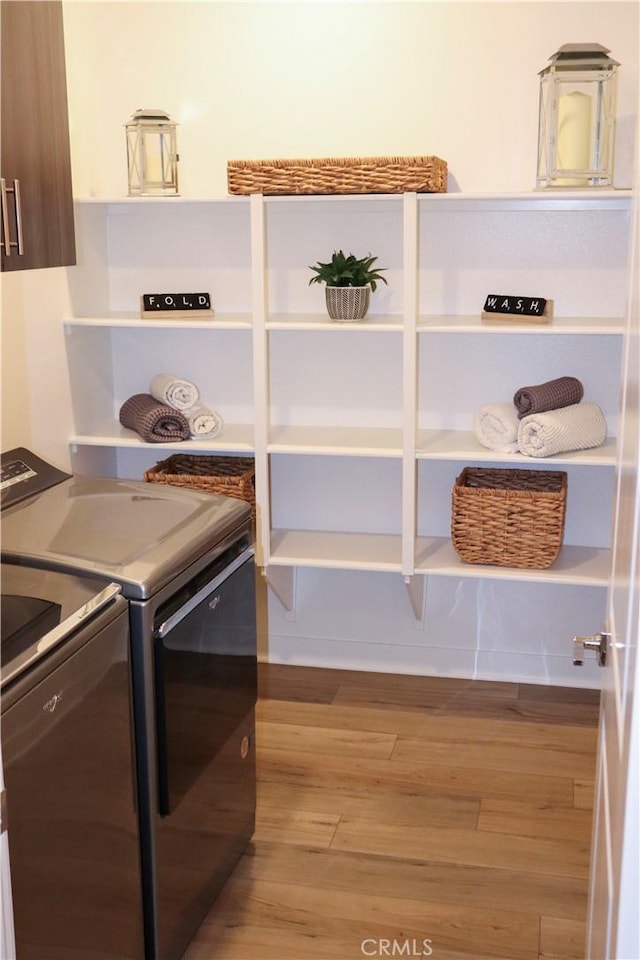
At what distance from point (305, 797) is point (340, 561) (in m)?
0.76

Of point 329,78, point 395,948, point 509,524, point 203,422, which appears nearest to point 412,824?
point 395,948

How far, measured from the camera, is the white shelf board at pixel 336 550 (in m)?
3.33

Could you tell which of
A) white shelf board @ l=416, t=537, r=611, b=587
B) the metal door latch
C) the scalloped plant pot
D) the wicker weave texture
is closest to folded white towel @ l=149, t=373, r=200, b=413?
the scalloped plant pot

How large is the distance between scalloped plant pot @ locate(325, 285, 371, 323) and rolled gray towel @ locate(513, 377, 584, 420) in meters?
0.56

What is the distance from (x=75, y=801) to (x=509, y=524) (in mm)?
1787

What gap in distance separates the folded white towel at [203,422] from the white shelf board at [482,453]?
658mm

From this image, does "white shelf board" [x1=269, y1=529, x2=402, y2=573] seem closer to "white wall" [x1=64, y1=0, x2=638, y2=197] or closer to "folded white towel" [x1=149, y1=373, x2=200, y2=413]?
"folded white towel" [x1=149, y1=373, x2=200, y2=413]

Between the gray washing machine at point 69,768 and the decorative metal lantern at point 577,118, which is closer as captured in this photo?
the gray washing machine at point 69,768

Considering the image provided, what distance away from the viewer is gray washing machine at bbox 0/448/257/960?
2.02m

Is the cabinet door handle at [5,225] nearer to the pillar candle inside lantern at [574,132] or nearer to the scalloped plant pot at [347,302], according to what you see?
the scalloped plant pot at [347,302]

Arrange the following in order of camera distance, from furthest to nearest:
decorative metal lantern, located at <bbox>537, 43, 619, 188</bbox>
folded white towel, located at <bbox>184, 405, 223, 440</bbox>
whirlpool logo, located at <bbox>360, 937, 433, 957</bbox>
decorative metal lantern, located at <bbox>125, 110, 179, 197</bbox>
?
1. folded white towel, located at <bbox>184, 405, 223, 440</bbox>
2. decorative metal lantern, located at <bbox>125, 110, 179, 197</bbox>
3. decorative metal lantern, located at <bbox>537, 43, 619, 188</bbox>
4. whirlpool logo, located at <bbox>360, 937, 433, 957</bbox>

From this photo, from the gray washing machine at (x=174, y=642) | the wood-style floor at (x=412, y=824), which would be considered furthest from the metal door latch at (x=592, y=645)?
the wood-style floor at (x=412, y=824)

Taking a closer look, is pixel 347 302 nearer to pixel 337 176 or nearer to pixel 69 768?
pixel 337 176

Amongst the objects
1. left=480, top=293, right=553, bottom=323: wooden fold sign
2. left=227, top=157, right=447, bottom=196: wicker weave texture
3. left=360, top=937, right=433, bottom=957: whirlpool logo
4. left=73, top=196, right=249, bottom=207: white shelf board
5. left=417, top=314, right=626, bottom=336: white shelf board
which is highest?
left=227, top=157, right=447, bottom=196: wicker weave texture
